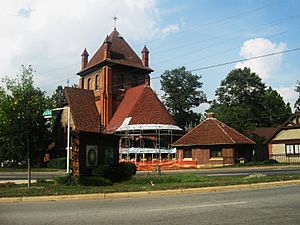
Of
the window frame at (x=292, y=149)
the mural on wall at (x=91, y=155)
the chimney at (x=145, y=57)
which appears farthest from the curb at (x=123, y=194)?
the chimney at (x=145, y=57)

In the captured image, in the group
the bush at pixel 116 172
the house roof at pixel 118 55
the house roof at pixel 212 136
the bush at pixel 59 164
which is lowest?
the bush at pixel 59 164

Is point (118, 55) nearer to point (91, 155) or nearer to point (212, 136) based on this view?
point (212, 136)

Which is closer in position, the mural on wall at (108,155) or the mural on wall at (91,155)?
the mural on wall at (91,155)

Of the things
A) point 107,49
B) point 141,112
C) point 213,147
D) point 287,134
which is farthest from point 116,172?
point 107,49

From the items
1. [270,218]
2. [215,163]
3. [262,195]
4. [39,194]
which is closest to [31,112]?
[39,194]

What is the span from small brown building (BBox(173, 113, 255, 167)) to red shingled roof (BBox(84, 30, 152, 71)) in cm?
2309

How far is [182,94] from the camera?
86312mm

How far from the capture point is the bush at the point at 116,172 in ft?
62.0

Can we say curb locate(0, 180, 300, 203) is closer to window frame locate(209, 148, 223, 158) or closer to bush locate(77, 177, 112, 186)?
bush locate(77, 177, 112, 186)

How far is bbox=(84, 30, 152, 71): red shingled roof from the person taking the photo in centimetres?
6319

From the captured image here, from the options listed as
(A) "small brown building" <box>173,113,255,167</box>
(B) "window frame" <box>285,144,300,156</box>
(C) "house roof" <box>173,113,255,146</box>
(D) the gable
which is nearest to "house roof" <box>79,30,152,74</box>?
(C) "house roof" <box>173,113,255,146</box>

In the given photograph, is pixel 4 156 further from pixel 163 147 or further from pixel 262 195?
pixel 262 195

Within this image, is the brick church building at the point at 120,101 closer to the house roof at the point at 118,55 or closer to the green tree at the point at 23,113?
the house roof at the point at 118,55

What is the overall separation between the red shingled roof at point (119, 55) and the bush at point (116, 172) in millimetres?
41939
